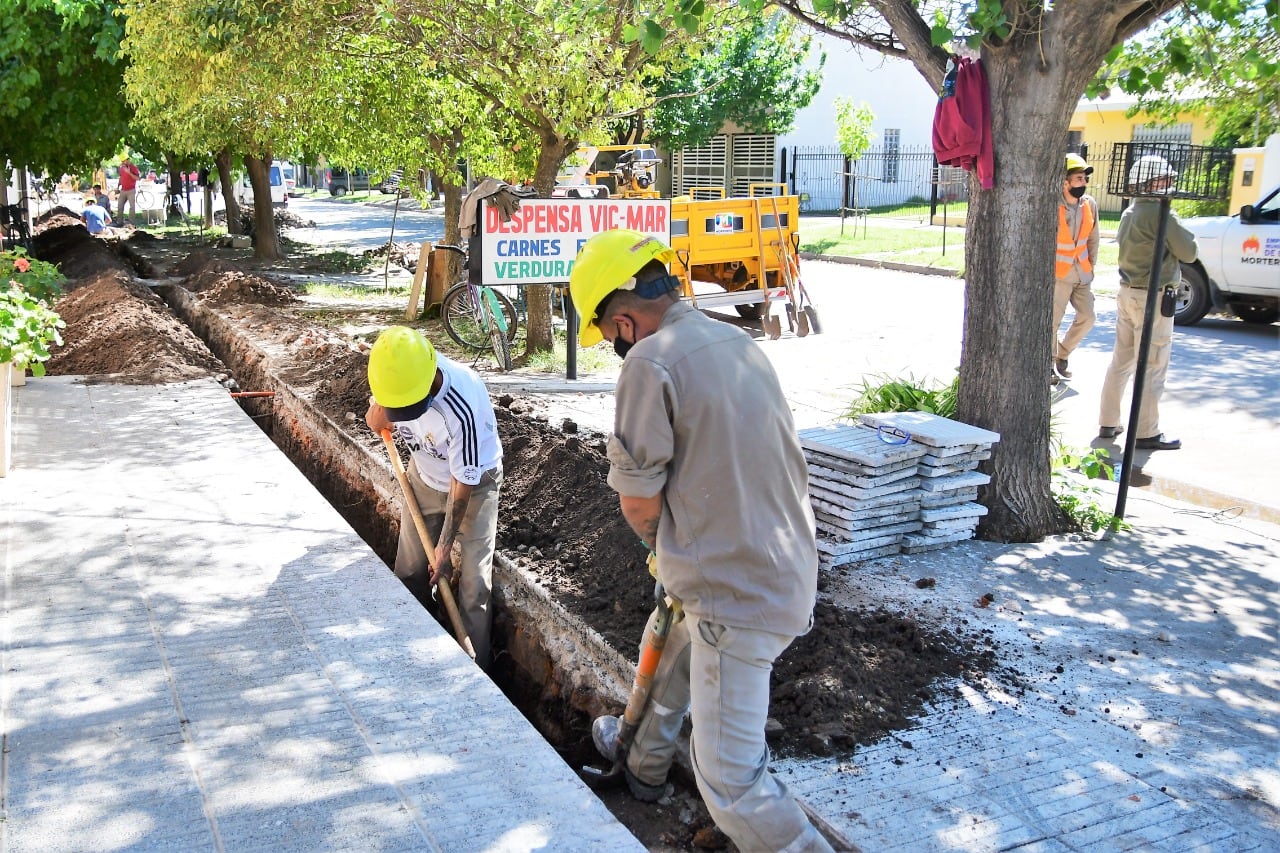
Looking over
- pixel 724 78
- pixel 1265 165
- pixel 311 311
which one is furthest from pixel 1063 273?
pixel 724 78

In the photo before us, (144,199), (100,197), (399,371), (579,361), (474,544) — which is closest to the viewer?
(399,371)

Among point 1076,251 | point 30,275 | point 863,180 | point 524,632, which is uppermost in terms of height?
point 863,180

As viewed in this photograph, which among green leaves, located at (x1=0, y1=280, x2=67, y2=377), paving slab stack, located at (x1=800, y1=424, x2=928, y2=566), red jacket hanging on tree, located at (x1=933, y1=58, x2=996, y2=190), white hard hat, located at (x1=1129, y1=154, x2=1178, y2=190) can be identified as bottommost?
paving slab stack, located at (x1=800, y1=424, x2=928, y2=566)

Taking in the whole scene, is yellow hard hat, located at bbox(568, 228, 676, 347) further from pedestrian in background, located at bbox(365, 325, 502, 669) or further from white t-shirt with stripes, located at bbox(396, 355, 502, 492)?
white t-shirt with stripes, located at bbox(396, 355, 502, 492)

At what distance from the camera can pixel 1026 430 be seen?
627cm

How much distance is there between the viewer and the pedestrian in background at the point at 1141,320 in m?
8.35

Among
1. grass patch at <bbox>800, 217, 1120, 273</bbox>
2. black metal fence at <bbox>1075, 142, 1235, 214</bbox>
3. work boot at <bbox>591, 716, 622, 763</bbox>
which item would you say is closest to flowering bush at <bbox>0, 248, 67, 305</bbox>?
work boot at <bbox>591, 716, 622, 763</bbox>

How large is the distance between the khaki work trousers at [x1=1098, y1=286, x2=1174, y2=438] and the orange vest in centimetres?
171

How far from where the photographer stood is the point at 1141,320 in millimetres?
8688

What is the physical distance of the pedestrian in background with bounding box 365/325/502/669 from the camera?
4.94 meters

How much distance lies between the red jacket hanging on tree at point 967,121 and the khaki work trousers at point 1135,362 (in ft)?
9.83

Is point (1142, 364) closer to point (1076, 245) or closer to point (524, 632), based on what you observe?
point (524, 632)

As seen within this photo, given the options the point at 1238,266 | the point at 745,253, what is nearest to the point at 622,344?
the point at 745,253

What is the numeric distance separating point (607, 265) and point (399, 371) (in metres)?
Result: 1.98
